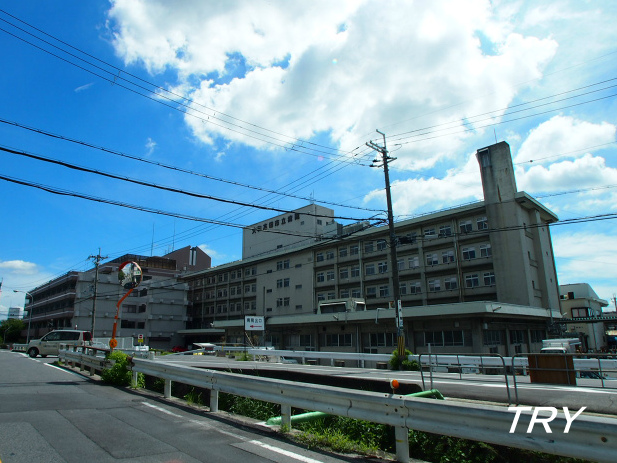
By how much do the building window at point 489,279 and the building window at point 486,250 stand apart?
75.7 inches

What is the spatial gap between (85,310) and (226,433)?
67.9m

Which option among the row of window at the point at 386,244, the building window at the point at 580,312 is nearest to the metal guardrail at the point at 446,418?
the row of window at the point at 386,244

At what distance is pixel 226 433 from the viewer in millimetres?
6480

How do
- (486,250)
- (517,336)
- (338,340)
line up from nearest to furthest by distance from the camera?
(517,336) < (486,250) < (338,340)

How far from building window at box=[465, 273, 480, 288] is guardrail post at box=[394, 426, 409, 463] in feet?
133

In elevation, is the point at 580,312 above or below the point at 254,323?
above

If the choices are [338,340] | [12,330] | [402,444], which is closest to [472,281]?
[338,340]

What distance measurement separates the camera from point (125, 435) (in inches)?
247

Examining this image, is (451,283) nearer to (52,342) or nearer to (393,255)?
(393,255)

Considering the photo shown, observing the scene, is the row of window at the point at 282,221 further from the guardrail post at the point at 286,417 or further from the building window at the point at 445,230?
the guardrail post at the point at 286,417

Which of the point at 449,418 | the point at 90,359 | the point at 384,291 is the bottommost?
the point at 449,418

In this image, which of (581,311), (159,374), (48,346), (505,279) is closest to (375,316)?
(505,279)

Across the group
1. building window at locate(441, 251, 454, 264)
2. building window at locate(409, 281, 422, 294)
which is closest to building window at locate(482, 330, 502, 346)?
building window at locate(441, 251, 454, 264)

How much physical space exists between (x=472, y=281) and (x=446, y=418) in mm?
41171
